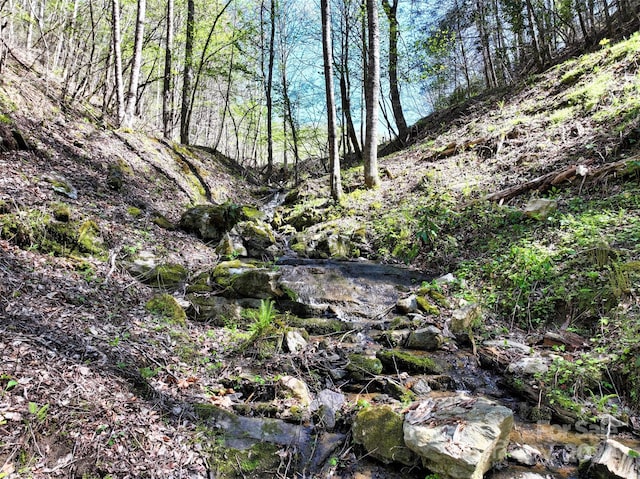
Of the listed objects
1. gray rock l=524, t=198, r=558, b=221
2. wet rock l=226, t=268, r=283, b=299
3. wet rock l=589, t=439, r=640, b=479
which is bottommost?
wet rock l=589, t=439, r=640, b=479

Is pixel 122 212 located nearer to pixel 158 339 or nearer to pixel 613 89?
pixel 158 339

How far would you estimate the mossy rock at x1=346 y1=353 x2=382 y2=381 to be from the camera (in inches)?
166

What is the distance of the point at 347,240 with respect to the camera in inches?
380

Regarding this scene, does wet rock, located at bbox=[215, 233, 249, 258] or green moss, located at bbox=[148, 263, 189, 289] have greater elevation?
wet rock, located at bbox=[215, 233, 249, 258]

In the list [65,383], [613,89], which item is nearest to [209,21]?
[613,89]

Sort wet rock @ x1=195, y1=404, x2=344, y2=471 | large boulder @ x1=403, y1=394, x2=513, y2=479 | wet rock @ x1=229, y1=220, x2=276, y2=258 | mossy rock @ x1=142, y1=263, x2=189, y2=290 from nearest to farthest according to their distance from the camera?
large boulder @ x1=403, y1=394, x2=513, y2=479 < wet rock @ x1=195, y1=404, x2=344, y2=471 < mossy rock @ x1=142, y1=263, x2=189, y2=290 < wet rock @ x1=229, y1=220, x2=276, y2=258

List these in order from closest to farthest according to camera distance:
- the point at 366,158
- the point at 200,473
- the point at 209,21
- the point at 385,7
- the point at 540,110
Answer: the point at 200,473, the point at 540,110, the point at 366,158, the point at 385,7, the point at 209,21

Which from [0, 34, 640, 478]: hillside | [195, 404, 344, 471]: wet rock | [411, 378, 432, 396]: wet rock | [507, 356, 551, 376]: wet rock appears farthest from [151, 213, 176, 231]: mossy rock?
[507, 356, 551, 376]: wet rock

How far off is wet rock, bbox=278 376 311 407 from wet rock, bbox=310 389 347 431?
9cm

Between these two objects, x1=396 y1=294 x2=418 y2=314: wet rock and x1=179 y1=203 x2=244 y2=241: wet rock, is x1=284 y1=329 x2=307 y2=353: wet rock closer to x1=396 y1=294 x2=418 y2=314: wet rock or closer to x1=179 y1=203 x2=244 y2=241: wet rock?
x1=396 y1=294 x2=418 y2=314: wet rock

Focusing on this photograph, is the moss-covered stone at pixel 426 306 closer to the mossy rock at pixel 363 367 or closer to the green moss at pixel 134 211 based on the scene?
the mossy rock at pixel 363 367

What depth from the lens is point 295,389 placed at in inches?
148

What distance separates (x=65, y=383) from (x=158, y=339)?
1.41 meters

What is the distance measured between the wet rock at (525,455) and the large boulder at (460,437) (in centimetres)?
15
